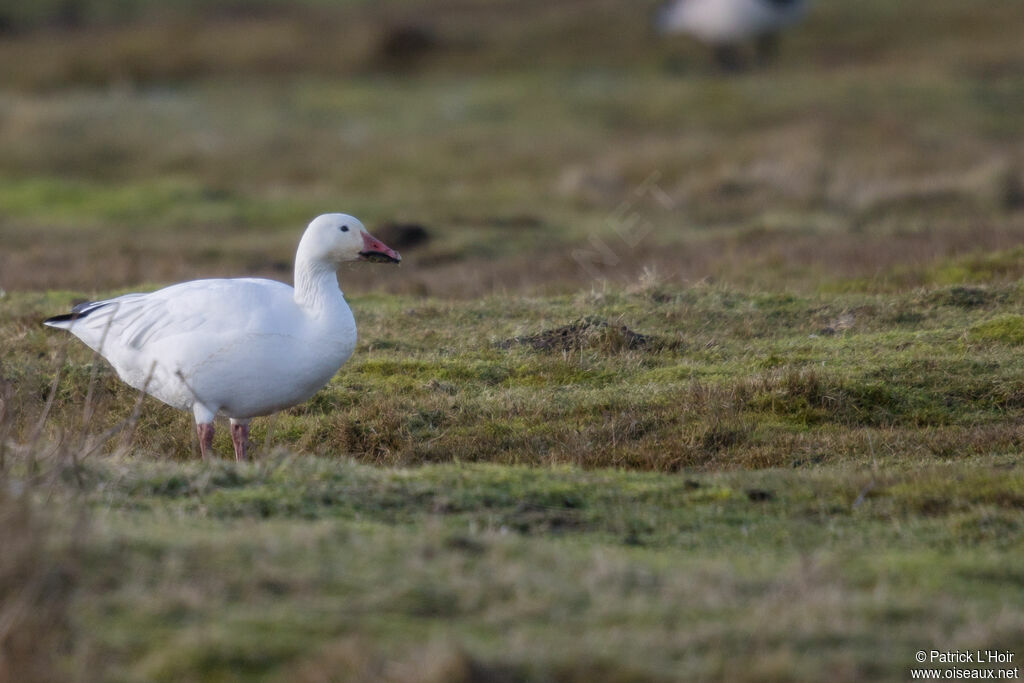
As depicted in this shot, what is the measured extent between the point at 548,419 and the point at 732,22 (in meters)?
31.1

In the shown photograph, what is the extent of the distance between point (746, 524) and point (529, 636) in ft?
7.26

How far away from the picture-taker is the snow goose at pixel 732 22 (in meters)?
37.9

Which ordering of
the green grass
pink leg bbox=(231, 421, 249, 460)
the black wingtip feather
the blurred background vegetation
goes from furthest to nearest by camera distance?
the blurred background vegetation, the black wingtip feather, pink leg bbox=(231, 421, 249, 460), the green grass

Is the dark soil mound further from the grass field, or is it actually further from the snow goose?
the snow goose

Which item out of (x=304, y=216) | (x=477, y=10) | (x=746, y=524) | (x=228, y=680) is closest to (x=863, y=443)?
(x=746, y=524)

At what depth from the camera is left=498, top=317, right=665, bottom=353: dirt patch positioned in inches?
410

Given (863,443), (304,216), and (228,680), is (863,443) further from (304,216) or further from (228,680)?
(304,216)

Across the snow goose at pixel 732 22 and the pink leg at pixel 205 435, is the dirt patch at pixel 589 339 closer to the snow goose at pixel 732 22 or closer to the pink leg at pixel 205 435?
the pink leg at pixel 205 435

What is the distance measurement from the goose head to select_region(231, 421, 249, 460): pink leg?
46.0 inches

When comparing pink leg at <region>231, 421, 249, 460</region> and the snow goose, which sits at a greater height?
the snow goose

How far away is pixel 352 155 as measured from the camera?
2597 cm

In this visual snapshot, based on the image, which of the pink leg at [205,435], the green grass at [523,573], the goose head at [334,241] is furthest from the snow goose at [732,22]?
the green grass at [523,573]

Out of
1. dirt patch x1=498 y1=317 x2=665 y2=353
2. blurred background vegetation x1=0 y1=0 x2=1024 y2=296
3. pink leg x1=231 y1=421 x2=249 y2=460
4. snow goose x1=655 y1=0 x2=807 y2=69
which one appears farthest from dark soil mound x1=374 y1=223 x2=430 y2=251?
snow goose x1=655 y1=0 x2=807 y2=69

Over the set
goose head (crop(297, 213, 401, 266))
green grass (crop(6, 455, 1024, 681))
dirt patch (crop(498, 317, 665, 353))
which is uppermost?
goose head (crop(297, 213, 401, 266))
